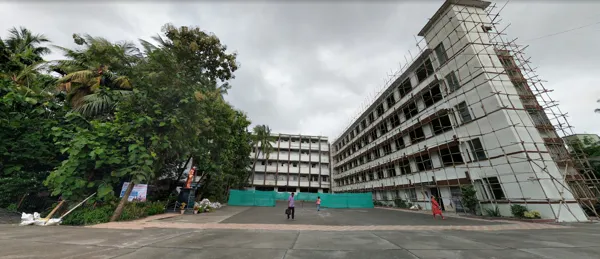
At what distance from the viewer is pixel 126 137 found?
36.7 ft

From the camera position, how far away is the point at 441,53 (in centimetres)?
2086

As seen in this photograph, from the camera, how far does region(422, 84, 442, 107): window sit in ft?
68.1

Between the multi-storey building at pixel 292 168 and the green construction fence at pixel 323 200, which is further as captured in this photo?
the multi-storey building at pixel 292 168

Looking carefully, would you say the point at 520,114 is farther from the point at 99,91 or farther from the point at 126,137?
the point at 99,91

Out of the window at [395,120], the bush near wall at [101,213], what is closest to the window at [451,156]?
the window at [395,120]

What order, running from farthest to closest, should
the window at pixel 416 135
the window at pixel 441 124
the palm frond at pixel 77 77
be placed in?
the window at pixel 416 135 < the window at pixel 441 124 < the palm frond at pixel 77 77

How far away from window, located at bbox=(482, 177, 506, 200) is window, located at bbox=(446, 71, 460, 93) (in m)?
7.82

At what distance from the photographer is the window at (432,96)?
20770 millimetres

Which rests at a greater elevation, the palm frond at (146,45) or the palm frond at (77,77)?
the palm frond at (146,45)

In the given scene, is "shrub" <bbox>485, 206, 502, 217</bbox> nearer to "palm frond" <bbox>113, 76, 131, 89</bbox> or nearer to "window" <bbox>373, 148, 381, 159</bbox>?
"window" <bbox>373, 148, 381, 159</bbox>

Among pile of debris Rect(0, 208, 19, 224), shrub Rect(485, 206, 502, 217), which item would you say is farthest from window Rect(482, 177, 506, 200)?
pile of debris Rect(0, 208, 19, 224)

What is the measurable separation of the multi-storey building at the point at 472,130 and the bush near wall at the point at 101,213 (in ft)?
75.3

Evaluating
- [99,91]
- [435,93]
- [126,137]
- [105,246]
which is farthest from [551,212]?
[99,91]

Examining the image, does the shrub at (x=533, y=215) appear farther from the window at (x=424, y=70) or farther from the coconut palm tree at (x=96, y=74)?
the coconut palm tree at (x=96, y=74)
